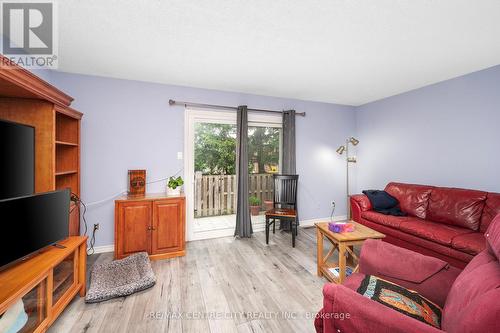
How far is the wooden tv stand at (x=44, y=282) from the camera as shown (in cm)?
124

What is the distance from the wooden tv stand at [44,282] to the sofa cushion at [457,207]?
13.4ft

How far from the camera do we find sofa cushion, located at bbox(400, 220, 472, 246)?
228cm

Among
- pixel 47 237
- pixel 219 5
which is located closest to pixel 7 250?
pixel 47 237

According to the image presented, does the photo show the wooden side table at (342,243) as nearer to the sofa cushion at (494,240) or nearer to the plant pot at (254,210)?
the sofa cushion at (494,240)

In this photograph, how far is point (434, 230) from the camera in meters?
2.42

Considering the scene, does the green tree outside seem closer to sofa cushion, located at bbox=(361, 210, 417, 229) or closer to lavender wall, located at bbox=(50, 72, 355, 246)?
lavender wall, located at bbox=(50, 72, 355, 246)

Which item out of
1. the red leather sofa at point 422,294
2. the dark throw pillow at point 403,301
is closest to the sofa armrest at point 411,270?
the red leather sofa at point 422,294

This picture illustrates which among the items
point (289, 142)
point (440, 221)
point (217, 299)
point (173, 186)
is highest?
point (289, 142)

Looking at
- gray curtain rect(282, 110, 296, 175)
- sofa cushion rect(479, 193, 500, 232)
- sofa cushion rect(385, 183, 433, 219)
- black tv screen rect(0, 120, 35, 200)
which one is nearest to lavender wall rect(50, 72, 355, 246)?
gray curtain rect(282, 110, 296, 175)

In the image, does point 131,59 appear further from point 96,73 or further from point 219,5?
point 219,5

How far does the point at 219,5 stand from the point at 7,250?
227 cm

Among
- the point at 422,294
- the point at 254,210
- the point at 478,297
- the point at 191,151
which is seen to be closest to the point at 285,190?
the point at 254,210

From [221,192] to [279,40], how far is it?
8.88 feet

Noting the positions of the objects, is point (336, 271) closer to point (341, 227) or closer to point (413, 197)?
point (341, 227)
